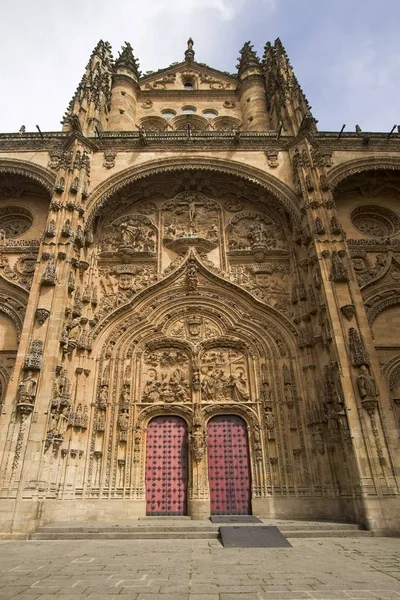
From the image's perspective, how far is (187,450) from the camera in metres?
11.8

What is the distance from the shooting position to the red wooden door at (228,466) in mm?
11070

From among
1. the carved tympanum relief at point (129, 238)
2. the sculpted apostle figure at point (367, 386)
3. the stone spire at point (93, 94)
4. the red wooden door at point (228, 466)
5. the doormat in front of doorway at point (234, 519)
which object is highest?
the stone spire at point (93, 94)

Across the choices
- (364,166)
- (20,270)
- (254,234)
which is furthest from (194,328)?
(364,166)

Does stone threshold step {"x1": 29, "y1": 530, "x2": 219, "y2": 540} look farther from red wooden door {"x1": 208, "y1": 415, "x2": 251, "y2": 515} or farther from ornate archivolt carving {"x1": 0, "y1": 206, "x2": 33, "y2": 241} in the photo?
ornate archivolt carving {"x1": 0, "y1": 206, "x2": 33, "y2": 241}

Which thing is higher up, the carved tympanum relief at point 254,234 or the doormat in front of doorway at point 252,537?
the carved tympanum relief at point 254,234

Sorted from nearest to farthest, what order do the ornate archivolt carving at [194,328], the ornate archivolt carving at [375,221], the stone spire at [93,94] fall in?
1. the ornate archivolt carving at [194,328]
2. the ornate archivolt carving at [375,221]
3. the stone spire at [93,94]

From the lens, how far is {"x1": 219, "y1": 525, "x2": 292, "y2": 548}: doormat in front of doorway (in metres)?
6.72

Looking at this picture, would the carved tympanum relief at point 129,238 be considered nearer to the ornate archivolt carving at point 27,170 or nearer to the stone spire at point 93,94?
the ornate archivolt carving at point 27,170

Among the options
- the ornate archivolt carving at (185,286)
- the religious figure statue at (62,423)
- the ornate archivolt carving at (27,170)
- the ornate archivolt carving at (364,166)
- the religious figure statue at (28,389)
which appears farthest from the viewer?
the ornate archivolt carving at (364,166)

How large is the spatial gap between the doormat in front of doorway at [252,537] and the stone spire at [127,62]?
81.8 feet

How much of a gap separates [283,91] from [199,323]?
43.8ft

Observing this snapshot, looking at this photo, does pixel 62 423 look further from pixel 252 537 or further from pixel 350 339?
pixel 350 339

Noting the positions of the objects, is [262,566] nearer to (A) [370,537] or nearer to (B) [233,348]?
(A) [370,537]

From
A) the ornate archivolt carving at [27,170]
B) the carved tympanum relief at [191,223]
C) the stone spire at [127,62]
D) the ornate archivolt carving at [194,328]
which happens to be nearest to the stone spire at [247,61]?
the stone spire at [127,62]
